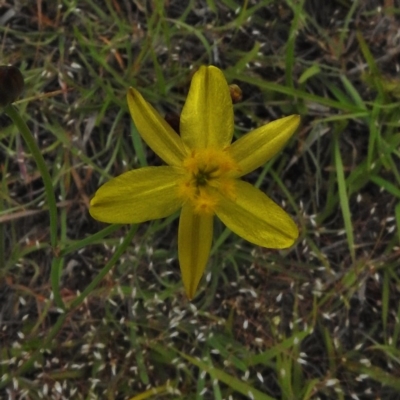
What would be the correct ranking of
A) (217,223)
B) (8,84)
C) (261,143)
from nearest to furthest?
(8,84), (261,143), (217,223)

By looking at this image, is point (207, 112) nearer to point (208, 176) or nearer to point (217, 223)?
point (208, 176)

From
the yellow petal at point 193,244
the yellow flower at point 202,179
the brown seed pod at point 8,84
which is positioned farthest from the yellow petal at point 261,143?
the brown seed pod at point 8,84

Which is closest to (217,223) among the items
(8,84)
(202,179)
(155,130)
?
(202,179)

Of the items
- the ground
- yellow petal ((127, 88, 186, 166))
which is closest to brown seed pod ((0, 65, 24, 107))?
yellow petal ((127, 88, 186, 166))

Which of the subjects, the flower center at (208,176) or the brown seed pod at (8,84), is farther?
the flower center at (208,176)

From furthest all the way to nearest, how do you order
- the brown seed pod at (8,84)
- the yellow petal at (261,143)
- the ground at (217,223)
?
the ground at (217,223)
the yellow petal at (261,143)
the brown seed pod at (8,84)

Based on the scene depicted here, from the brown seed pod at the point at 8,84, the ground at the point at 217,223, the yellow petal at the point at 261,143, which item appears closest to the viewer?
the brown seed pod at the point at 8,84

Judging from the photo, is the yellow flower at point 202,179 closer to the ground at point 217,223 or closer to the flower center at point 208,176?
the flower center at point 208,176
